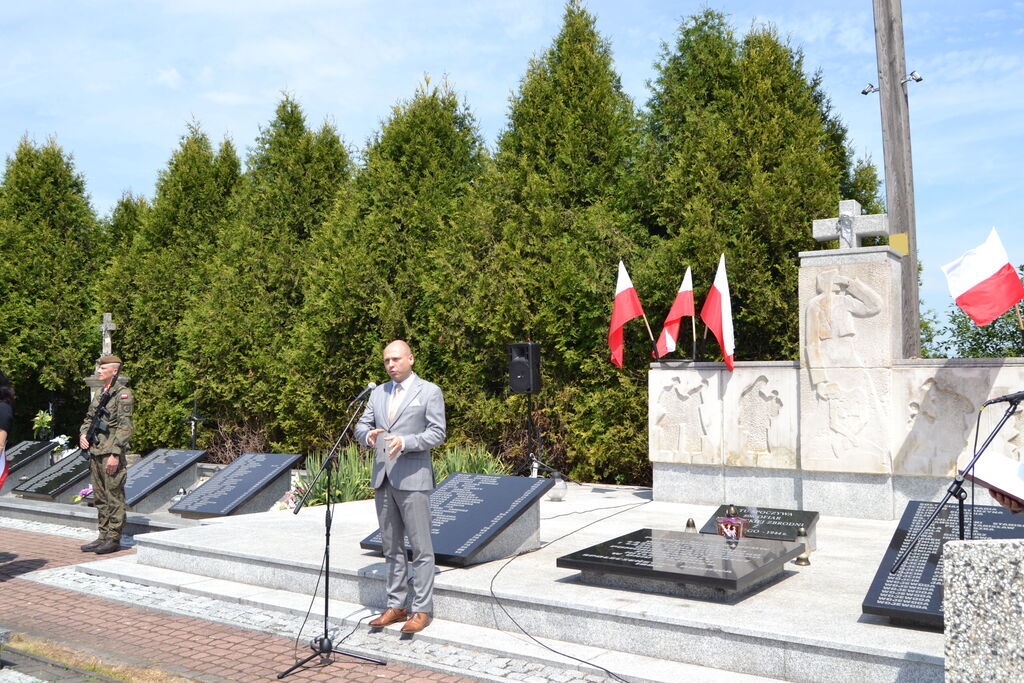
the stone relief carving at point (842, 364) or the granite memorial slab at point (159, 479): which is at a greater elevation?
the stone relief carving at point (842, 364)

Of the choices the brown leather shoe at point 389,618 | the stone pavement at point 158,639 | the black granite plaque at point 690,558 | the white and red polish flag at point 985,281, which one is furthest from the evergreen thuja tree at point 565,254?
the stone pavement at point 158,639

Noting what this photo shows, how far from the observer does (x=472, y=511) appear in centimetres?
720

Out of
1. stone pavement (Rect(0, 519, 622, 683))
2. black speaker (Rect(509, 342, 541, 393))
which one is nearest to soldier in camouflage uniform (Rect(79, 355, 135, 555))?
stone pavement (Rect(0, 519, 622, 683))

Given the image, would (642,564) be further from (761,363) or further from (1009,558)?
(761,363)

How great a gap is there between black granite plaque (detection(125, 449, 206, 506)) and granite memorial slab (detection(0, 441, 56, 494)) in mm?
3483

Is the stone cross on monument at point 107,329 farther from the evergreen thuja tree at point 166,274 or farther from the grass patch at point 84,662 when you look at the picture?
the grass patch at point 84,662

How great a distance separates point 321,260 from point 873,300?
9.46 metres

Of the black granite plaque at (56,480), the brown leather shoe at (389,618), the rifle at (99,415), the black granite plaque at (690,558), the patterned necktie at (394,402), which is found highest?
the patterned necktie at (394,402)

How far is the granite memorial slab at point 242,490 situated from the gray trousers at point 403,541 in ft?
15.3

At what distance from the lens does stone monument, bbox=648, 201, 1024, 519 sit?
866 cm

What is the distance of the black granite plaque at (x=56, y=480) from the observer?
38.9ft

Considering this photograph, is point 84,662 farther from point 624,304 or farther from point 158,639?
point 624,304

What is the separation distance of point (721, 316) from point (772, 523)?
338 cm

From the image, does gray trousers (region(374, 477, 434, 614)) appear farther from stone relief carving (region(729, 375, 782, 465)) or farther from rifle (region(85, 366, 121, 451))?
stone relief carving (region(729, 375, 782, 465))
